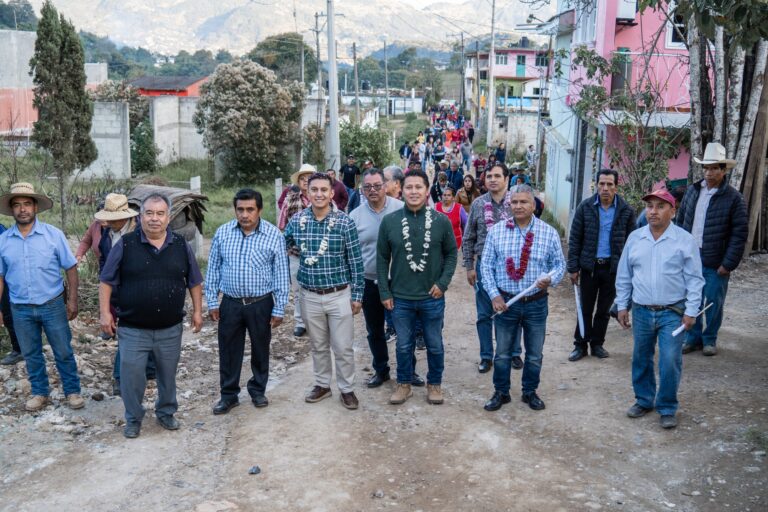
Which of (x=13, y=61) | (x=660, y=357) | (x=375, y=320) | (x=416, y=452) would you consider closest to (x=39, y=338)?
(x=375, y=320)

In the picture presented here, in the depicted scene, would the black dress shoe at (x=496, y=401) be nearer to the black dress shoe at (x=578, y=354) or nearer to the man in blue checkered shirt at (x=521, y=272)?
the man in blue checkered shirt at (x=521, y=272)

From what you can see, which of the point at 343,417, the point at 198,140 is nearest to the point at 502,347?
the point at 343,417

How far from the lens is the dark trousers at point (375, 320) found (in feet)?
23.2

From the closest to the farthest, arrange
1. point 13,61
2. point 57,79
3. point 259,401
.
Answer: point 259,401 < point 57,79 < point 13,61

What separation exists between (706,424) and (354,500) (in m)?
2.83

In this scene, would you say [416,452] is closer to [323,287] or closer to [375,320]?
[323,287]

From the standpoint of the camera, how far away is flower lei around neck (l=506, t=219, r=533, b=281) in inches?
247

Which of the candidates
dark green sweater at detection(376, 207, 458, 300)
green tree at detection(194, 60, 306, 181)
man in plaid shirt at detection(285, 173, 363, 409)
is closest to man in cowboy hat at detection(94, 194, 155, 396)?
man in plaid shirt at detection(285, 173, 363, 409)

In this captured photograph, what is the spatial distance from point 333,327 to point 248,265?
0.86 metres

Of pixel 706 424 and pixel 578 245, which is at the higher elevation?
pixel 578 245

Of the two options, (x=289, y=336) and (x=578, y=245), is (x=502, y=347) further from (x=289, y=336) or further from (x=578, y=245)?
(x=289, y=336)

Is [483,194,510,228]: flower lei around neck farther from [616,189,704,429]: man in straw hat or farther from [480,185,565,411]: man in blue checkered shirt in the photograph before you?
[616,189,704,429]: man in straw hat

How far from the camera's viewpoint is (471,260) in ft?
25.7

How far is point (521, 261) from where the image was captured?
20.6 feet
